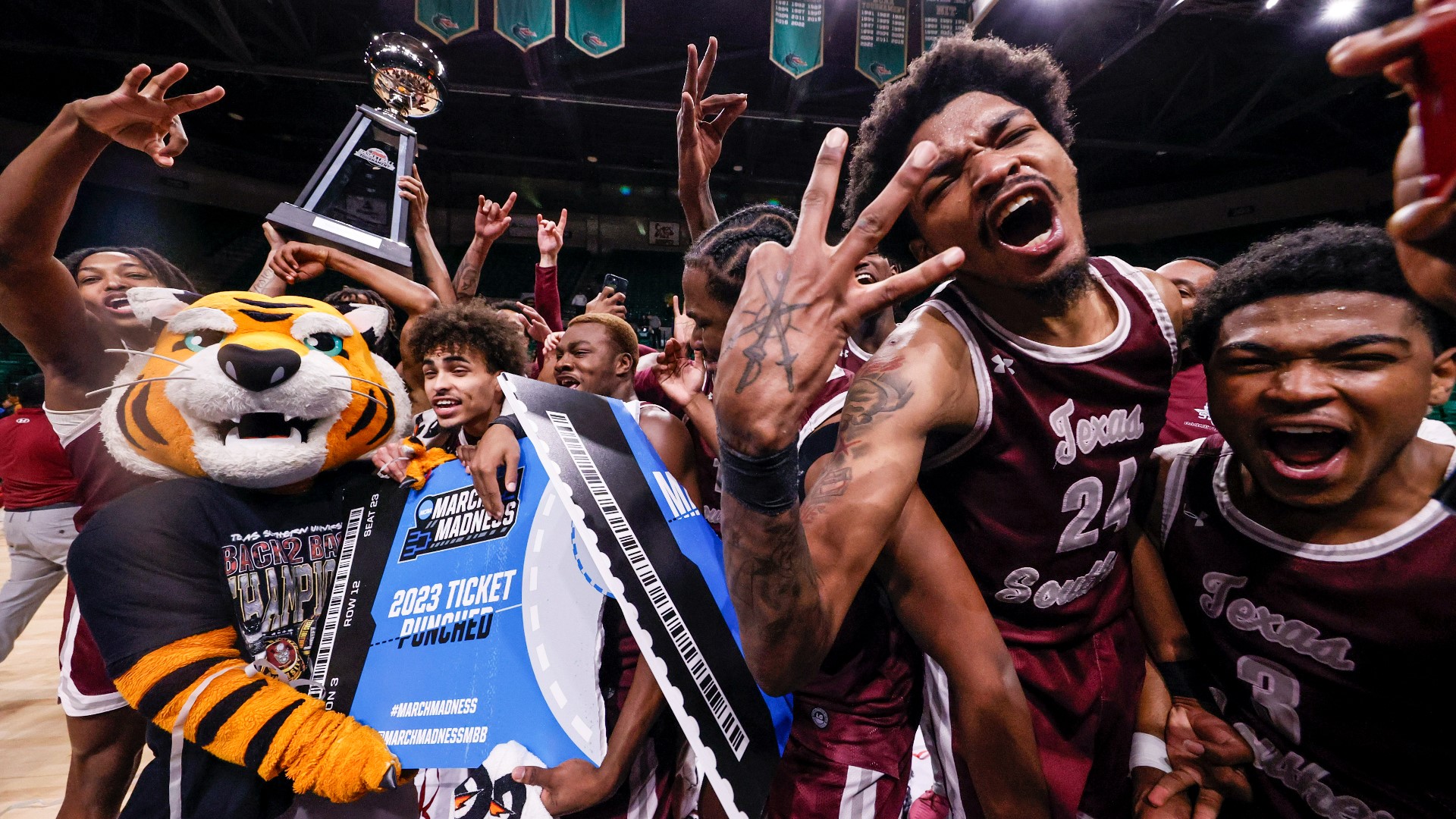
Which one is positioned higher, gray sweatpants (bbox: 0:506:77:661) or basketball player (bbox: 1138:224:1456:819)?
basketball player (bbox: 1138:224:1456:819)

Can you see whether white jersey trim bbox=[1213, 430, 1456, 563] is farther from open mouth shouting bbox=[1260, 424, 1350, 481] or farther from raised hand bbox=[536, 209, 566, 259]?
raised hand bbox=[536, 209, 566, 259]

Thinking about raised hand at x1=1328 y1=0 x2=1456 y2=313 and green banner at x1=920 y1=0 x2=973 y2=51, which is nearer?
raised hand at x1=1328 y1=0 x2=1456 y2=313

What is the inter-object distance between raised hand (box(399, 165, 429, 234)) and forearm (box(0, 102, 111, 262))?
3.75 ft

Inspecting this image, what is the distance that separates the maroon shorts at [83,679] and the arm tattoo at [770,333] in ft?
7.98

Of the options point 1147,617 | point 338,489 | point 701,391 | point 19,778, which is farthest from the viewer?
point 19,778

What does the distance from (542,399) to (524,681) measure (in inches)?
23.5

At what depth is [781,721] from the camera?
3.91 ft

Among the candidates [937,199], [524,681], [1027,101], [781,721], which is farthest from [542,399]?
[1027,101]

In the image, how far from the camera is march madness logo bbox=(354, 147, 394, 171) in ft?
8.06

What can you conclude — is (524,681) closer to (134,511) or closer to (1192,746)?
(134,511)

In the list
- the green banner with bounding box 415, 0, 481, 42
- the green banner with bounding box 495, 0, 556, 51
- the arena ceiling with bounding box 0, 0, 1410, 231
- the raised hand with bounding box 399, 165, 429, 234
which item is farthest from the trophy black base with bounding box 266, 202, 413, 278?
the arena ceiling with bounding box 0, 0, 1410, 231

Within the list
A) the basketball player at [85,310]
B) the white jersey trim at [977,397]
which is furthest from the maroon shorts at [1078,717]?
the basketball player at [85,310]

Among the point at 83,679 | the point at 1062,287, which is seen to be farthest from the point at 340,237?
the point at 1062,287

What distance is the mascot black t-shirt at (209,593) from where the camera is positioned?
1210 mm
